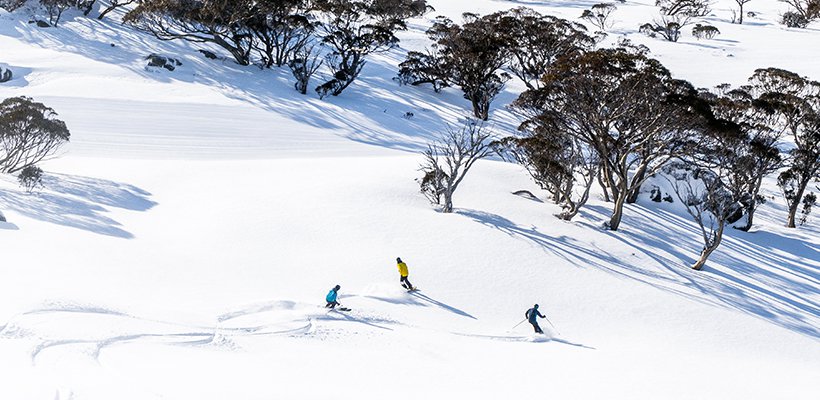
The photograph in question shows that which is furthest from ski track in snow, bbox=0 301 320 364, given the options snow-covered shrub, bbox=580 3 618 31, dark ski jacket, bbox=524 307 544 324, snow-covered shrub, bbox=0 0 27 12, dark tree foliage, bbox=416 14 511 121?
snow-covered shrub, bbox=580 3 618 31

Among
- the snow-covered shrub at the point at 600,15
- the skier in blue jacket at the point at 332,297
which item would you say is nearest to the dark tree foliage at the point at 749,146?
the skier in blue jacket at the point at 332,297

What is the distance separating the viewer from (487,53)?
41.1 m

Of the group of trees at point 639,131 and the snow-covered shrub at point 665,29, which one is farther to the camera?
the snow-covered shrub at point 665,29

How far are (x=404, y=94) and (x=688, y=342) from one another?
3253 centimetres

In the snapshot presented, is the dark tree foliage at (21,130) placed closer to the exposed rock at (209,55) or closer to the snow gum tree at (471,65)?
the exposed rock at (209,55)

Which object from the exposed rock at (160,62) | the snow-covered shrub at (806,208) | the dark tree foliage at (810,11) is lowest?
the exposed rock at (160,62)

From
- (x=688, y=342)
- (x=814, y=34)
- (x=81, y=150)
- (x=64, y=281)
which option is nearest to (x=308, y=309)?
(x=64, y=281)

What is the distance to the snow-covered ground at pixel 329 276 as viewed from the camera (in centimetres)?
1034

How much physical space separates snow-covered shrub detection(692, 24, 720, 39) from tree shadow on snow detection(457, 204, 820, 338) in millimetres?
50754

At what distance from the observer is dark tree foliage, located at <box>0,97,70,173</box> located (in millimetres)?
22031

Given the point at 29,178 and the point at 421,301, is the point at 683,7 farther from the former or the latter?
the point at 29,178

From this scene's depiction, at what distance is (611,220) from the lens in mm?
23141

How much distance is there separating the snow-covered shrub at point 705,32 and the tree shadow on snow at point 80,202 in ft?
226

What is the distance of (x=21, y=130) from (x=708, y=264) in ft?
92.3
